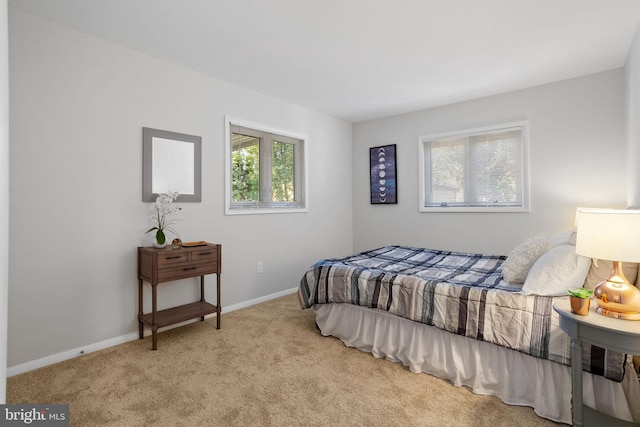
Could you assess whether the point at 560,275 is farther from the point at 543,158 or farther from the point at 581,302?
the point at 543,158

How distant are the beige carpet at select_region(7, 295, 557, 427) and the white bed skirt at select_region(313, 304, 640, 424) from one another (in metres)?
0.07

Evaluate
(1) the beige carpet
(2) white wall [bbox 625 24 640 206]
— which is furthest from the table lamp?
(2) white wall [bbox 625 24 640 206]

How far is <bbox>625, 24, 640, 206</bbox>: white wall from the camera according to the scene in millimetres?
2398

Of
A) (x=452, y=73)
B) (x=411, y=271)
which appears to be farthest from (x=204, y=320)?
(x=452, y=73)

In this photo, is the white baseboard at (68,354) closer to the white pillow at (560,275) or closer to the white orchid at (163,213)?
the white orchid at (163,213)

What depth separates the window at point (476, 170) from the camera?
369 cm

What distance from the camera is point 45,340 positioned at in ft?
7.50

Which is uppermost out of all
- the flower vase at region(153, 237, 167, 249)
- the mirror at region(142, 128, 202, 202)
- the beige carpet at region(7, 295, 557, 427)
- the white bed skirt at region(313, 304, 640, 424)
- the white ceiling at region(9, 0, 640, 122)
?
the white ceiling at region(9, 0, 640, 122)

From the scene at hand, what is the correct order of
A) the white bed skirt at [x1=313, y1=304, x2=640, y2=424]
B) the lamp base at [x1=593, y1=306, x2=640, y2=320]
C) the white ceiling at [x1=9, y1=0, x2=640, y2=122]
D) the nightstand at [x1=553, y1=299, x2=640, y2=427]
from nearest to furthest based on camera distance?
1. the nightstand at [x1=553, y1=299, x2=640, y2=427]
2. the lamp base at [x1=593, y1=306, x2=640, y2=320]
3. the white bed skirt at [x1=313, y1=304, x2=640, y2=424]
4. the white ceiling at [x1=9, y1=0, x2=640, y2=122]

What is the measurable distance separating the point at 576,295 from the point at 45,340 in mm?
3400

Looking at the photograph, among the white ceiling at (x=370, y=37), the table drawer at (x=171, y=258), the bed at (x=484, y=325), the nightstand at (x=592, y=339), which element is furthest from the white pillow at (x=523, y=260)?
the table drawer at (x=171, y=258)

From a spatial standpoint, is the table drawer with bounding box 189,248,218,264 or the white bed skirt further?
the table drawer with bounding box 189,248,218,264

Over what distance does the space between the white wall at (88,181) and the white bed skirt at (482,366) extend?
1663mm

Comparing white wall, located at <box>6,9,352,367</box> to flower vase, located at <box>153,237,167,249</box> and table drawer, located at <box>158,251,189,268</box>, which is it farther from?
table drawer, located at <box>158,251,189,268</box>
